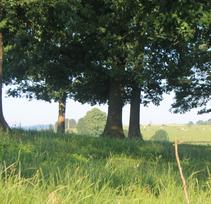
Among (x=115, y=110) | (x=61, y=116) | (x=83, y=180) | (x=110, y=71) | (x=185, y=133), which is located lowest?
(x=83, y=180)

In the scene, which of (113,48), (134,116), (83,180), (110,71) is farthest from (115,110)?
(83,180)

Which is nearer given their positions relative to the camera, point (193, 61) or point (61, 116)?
point (193, 61)

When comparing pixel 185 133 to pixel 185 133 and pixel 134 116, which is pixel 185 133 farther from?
pixel 134 116

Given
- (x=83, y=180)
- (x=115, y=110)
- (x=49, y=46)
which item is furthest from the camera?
(x=115, y=110)

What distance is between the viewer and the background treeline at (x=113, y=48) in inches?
700

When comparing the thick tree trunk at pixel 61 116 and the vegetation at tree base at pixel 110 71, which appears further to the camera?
the thick tree trunk at pixel 61 116

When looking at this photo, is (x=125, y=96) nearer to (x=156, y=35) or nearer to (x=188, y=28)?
(x=156, y=35)

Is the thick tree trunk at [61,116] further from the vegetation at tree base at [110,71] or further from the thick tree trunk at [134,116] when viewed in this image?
the thick tree trunk at [134,116]

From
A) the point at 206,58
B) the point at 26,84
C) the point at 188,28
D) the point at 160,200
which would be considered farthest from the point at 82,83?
the point at 160,200

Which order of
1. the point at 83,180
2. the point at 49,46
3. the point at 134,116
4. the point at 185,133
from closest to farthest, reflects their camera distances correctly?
1. the point at 83,180
2. the point at 185,133
3. the point at 49,46
4. the point at 134,116

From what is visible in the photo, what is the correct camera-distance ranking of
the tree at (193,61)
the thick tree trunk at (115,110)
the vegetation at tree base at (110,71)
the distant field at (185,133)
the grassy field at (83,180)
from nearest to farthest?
the distant field at (185,133), the grassy field at (83,180), the vegetation at tree base at (110,71), the tree at (193,61), the thick tree trunk at (115,110)

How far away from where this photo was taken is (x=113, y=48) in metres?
23.9

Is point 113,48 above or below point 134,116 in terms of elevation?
above

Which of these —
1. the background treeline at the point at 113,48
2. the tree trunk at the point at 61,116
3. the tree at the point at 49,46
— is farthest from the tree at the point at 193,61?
the tree trunk at the point at 61,116
